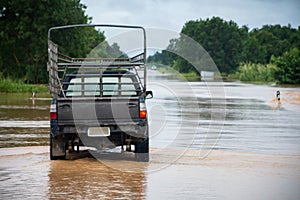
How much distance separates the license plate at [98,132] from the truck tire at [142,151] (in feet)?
2.84

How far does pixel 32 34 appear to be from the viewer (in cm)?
5981

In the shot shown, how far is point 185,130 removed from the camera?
19.5m

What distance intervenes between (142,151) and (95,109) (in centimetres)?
142

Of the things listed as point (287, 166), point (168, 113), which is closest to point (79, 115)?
point (287, 166)

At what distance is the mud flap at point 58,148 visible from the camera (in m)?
12.2

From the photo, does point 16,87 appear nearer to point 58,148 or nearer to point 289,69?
point 58,148

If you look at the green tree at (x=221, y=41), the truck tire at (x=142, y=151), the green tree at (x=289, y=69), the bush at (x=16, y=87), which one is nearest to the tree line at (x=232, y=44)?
the green tree at (x=221, y=41)

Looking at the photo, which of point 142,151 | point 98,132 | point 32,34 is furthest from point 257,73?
point 98,132

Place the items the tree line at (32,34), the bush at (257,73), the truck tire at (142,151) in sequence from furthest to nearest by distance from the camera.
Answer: the bush at (257,73) → the tree line at (32,34) → the truck tire at (142,151)

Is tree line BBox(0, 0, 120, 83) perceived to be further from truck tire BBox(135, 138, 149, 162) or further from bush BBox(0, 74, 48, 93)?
truck tire BBox(135, 138, 149, 162)

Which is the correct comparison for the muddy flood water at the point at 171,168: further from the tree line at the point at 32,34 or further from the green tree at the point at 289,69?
the green tree at the point at 289,69

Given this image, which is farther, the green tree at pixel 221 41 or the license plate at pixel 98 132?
the green tree at pixel 221 41

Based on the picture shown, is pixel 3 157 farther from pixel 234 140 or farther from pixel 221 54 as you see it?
pixel 221 54

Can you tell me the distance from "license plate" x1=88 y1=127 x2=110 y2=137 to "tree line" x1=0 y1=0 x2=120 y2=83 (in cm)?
4819
